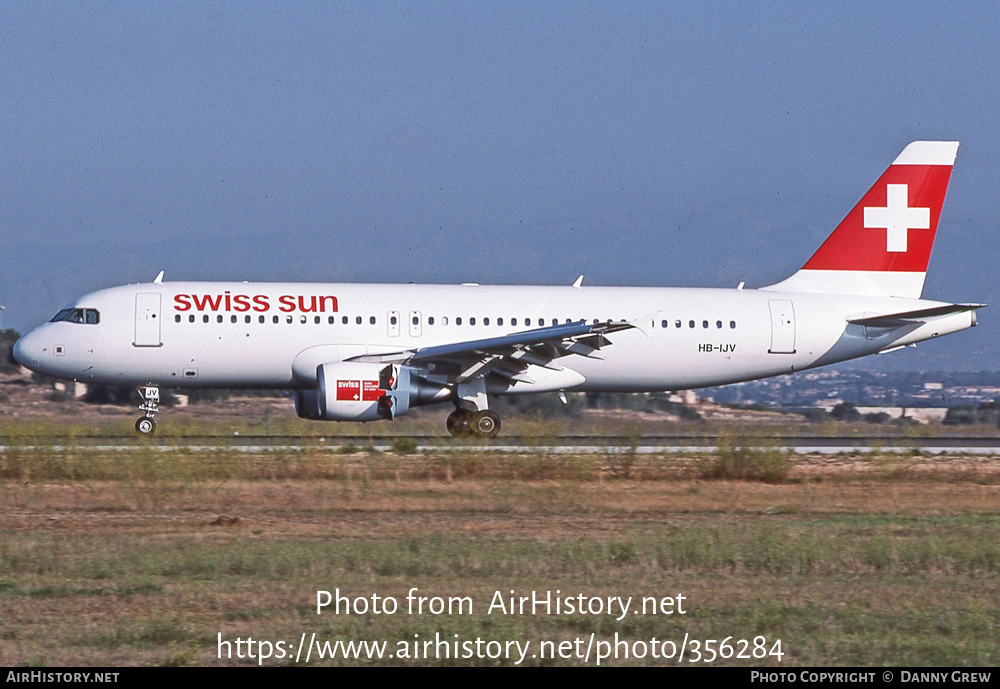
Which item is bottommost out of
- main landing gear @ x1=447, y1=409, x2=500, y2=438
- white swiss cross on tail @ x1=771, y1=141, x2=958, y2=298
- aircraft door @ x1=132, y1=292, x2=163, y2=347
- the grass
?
the grass

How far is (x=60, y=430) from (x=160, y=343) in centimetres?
296

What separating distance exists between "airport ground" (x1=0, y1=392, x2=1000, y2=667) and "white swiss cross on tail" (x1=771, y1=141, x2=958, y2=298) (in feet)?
29.5

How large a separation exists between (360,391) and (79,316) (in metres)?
6.23

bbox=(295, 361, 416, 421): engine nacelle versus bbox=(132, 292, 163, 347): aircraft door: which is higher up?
bbox=(132, 292, 163, 347): aircraft door

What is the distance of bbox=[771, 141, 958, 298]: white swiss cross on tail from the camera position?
3127cm

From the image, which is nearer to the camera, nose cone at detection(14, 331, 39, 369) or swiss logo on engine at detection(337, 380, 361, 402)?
swiss logo on engine at detection(337, 380, 361, 402)

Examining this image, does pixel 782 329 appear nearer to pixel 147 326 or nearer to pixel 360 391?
pixel 360 391

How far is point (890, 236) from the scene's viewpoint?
103ft

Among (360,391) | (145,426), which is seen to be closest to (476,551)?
(360,391)

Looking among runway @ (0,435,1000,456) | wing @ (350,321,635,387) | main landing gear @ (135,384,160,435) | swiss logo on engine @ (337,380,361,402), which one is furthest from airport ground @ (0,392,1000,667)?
main landing gear @ (135,384,160,435)

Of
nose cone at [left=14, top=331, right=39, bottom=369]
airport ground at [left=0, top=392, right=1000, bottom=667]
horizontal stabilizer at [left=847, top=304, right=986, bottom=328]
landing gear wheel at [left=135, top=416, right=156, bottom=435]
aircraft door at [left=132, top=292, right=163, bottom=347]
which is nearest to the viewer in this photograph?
airport ground at [left=0, top=392, right=1000, bottom=667]

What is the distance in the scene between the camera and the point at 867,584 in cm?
1114

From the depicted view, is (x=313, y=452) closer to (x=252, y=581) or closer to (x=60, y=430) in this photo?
(x=60, y=430)

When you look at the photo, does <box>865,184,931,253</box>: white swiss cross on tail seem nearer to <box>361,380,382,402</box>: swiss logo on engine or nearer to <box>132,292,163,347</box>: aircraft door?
<box>361,380,382,402</box>: swiss logo on engine
